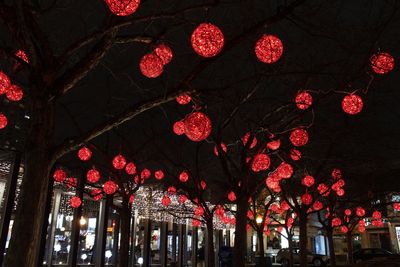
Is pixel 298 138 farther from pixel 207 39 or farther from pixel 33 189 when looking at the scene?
pixel 33 189

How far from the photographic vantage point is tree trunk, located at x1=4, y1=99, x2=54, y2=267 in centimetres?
472

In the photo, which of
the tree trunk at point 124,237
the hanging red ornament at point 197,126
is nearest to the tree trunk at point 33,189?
the hanging red ornament at point 197,126

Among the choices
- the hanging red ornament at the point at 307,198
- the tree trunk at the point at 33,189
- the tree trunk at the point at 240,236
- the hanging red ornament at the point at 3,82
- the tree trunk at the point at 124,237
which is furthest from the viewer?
the hanging red ornament at the point at 307,198

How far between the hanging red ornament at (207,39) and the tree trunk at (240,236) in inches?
254

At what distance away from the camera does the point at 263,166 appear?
31.2 ft

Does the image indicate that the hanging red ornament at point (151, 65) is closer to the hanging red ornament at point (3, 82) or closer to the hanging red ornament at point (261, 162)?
the hanging red ornament at point (3, 82)

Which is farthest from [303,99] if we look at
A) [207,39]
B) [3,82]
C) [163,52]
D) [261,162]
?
[3,82]

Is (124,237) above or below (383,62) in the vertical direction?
below

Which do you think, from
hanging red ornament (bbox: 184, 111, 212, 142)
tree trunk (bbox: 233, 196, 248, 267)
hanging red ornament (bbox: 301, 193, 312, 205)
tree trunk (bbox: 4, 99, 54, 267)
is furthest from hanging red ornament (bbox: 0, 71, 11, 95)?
hanging red ornament (bbox: 301, 193, 312, 205)

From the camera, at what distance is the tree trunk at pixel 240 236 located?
10102mm

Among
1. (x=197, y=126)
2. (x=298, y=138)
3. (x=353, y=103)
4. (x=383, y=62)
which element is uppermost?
(x=383, y=62)

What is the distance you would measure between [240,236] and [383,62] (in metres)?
6.11

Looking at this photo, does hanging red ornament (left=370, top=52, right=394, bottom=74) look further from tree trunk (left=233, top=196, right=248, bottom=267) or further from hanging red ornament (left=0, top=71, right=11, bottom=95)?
hanging red ornament (left=0, top=71, right=11, bottom=95)

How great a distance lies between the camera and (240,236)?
10367 mm
